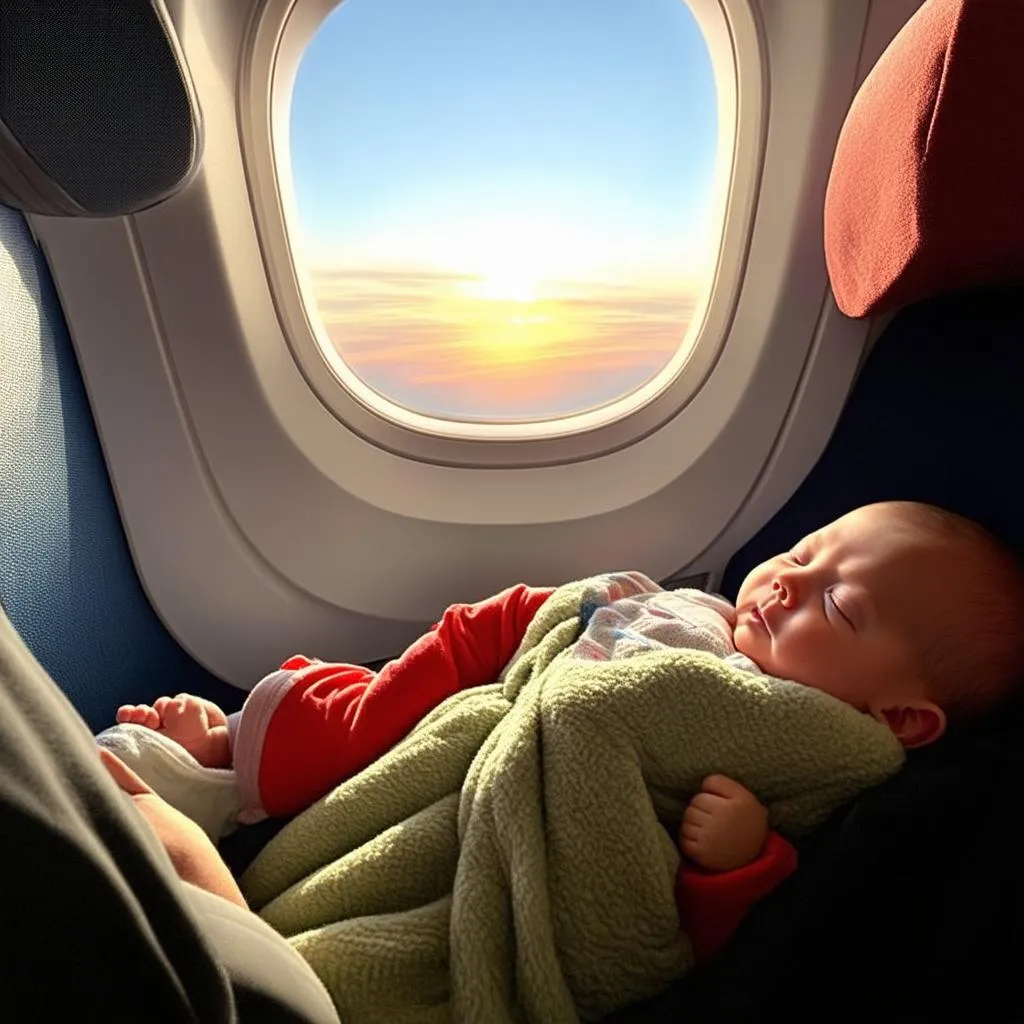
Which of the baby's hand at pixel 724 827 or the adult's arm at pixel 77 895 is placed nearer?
the adult's arm at pixel 77 895

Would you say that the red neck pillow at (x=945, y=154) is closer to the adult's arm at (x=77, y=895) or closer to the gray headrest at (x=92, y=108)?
the gray headrest at (x=92, y=108)

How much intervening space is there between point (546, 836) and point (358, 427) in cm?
71

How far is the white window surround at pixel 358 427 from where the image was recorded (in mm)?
1151

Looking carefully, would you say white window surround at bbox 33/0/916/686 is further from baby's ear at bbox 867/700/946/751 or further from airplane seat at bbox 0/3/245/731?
baby's ear at bbox 867/700/946/751

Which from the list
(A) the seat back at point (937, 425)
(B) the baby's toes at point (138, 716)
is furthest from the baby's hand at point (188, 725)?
→ (A) the seat back at point (937, 425)

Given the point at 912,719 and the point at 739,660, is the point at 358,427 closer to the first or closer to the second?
the point at 739,660

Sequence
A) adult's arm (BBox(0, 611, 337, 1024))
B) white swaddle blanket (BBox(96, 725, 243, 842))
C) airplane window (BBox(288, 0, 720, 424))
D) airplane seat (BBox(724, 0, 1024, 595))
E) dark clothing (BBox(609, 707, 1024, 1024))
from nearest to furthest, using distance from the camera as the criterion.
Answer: adult's arm (BBox(0, 611, 337, 1024)) → dark clothing (BBox(609, 707, 1024, 1024)) → airplane seat (BBox(724, 0, 1024, 595)) → white swaddle blanket (BBox(96, 725, 243, 842)) → airplane window (BBox(288, 0, 720, 424))

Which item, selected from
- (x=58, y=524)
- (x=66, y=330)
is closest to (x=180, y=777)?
(x=58, y=524)

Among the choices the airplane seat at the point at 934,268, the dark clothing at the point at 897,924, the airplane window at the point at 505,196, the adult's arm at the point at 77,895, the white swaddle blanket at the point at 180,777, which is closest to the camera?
the adult's arm at the point at 77,895

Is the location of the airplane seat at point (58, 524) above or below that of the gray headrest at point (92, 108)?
below

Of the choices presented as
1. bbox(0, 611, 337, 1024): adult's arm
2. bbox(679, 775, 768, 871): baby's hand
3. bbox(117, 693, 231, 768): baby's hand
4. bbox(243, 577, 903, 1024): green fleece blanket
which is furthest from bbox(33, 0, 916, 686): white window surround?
bbox(0, 611, 337, 1024): adult's arm

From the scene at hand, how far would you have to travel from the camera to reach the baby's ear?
0.92 metres

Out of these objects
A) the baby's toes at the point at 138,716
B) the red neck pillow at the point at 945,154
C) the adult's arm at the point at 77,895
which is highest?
the red neck pillow at the point at 945,154

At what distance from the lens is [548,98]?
1.33 meters
